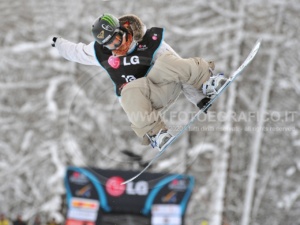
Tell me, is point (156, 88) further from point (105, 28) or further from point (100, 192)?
point (100, 192)

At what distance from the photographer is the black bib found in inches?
264

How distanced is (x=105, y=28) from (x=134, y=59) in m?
0.54

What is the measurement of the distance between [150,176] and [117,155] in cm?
623

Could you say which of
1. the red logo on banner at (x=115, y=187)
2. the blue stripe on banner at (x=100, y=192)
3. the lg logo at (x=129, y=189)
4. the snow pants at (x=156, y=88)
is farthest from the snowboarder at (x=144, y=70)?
the blue stripe on banner at (x=100, y=192)

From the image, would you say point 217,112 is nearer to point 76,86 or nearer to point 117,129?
point 117,129

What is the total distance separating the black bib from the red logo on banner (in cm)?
339

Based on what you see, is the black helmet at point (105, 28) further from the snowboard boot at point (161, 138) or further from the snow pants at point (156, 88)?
the snowboard boot at point (161, 138)

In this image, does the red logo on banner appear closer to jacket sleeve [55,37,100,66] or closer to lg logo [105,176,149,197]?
lg logo [105,176,149,197]

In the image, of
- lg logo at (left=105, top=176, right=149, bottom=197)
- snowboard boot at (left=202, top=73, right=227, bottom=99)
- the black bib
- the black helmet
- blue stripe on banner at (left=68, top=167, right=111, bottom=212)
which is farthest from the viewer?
blue stripe on banner at (left=68, top=167, right=111, bottom=212)

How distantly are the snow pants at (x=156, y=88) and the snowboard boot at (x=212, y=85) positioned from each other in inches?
3.4

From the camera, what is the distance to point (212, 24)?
674 inches

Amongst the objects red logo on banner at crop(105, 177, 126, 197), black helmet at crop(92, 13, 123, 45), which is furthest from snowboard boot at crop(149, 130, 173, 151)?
red logo on banner at crop(105, 177, 126, 197)

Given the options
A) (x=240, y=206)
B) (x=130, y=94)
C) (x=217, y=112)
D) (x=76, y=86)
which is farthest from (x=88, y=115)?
(x=130, y=94)

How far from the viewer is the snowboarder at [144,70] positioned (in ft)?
21.7
